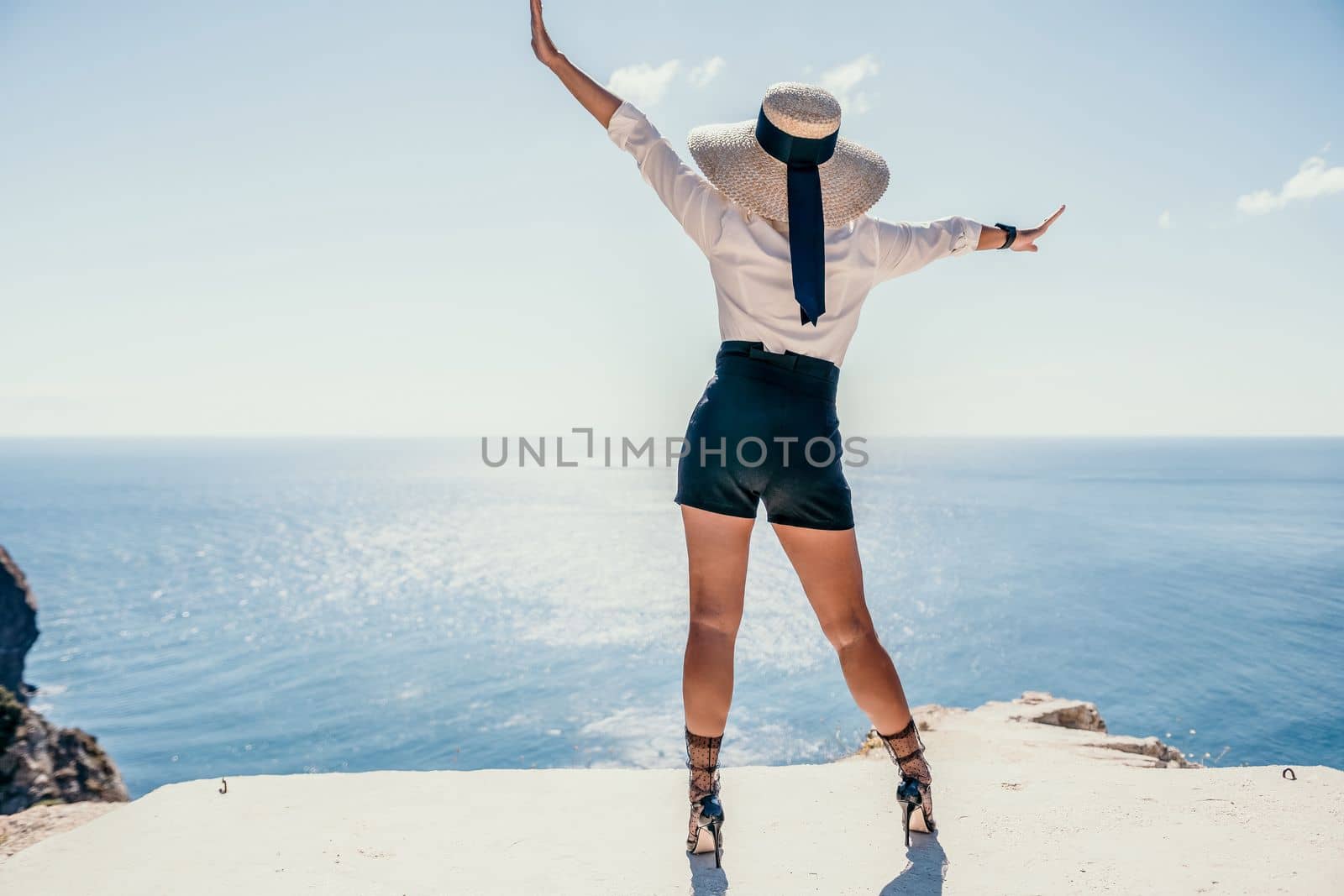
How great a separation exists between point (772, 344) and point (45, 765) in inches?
704

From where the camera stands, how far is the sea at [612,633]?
3431 cm

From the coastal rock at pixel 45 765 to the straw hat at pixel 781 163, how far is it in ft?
50.7

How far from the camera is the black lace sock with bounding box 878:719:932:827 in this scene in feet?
8.69

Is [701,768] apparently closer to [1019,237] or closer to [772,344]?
[772,344]

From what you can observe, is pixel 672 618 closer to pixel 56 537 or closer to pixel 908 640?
pixel 908 640

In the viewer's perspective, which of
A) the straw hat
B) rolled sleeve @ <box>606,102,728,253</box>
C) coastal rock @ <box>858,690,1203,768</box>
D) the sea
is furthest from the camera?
the sea

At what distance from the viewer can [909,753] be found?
105 inches

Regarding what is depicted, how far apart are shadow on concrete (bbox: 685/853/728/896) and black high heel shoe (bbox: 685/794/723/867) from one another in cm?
3

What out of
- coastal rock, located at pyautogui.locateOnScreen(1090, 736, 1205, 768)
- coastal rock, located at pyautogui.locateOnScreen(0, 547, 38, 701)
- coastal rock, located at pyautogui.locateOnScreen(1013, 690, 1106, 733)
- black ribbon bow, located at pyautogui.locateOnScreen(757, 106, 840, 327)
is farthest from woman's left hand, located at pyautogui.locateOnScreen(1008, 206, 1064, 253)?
coastal rock, located at pyautogui.locateOnScreen(0, 547, 38, 701)

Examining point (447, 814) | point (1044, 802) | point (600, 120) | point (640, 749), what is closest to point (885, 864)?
point (1044, 802)

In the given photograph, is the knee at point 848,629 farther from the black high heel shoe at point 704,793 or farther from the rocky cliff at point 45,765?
the rocky cliff at point 45,765

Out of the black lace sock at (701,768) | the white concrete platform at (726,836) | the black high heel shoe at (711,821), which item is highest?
the black lace sock at (701,768)

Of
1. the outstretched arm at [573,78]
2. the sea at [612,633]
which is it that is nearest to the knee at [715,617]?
the outstretched arm at [573,78]

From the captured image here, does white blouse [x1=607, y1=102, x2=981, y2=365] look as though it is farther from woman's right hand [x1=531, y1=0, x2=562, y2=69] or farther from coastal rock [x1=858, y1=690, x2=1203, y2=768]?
coastal rock [x1=858, y1=690, x2=1203, y2=768]
